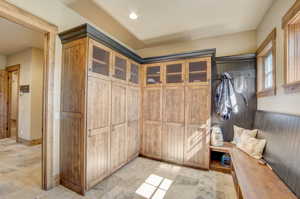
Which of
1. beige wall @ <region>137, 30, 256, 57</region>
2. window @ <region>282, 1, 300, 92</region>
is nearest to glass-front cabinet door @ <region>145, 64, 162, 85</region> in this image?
beige wall @ <region>137, 30, 256, 57</region>

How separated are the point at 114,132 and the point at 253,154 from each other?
239cm

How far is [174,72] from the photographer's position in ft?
10.1

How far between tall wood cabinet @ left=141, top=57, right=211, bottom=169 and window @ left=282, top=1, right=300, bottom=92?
3.77 ft

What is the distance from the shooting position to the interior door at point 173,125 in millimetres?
2986

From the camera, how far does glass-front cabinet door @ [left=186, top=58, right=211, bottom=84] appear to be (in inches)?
110

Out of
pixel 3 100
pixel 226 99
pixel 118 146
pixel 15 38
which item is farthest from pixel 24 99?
pixel 226 99

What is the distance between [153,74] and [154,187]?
2.34 metres

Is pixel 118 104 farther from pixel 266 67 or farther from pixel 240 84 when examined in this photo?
pixel 266 67

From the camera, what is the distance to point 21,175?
2475mm

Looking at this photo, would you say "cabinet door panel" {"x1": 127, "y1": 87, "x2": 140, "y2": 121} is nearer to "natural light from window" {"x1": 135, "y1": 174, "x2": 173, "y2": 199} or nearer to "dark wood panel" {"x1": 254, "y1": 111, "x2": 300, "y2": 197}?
"natural light from window" {"x1": 135, "y1": 174, "x2": 173, "y2": 199}

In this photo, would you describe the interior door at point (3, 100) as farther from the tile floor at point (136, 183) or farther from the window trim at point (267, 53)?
the window trim at point (267, 53)

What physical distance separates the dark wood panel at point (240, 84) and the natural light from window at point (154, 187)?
5.73ft

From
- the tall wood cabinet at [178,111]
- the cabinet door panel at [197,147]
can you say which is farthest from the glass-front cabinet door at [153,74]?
the cabinet door panel at [197,147]

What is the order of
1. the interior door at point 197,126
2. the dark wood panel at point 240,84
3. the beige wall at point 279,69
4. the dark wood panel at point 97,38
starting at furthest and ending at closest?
the dark wood panel at point 240,84
the interior door at point 197,126
the dark wood panel at point 97,38
the beige wall at point 279,69
